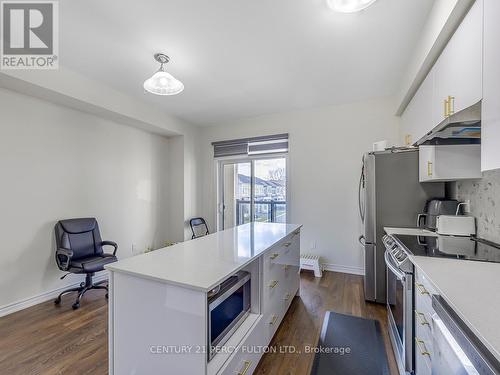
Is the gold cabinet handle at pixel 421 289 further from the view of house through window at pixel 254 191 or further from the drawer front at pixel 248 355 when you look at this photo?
the view of house through window at pixel 254 191

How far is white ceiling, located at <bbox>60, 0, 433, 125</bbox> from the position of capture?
178 centimetres

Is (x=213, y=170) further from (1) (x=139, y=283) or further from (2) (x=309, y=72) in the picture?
(1) (x=139, y=283)

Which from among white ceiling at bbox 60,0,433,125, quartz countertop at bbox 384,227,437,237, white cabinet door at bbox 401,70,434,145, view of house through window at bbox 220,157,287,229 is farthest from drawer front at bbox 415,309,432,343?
view of house through window at bbox 220,157,287,229

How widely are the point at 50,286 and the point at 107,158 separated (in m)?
1.78

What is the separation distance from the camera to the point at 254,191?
176 inches

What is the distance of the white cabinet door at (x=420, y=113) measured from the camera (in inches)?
79.0

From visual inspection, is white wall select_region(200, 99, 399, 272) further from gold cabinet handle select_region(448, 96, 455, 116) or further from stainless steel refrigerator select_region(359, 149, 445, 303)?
gold cabinet handle select_region(448, 96, 455, 116)

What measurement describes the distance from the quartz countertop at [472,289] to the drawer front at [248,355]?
3.43 feet

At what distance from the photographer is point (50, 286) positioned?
109 inches

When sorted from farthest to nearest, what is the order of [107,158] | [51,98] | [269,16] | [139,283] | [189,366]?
[107,158] → [51,98] → [269,16] → [139,283] → [189,366]

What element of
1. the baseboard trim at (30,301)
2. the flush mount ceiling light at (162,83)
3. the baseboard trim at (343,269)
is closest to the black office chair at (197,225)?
the baseboard trim at (30,301)

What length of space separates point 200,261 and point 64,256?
2.26 m

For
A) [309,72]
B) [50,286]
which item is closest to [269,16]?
[309,72]

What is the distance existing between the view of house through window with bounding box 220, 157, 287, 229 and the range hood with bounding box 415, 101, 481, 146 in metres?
2.55
